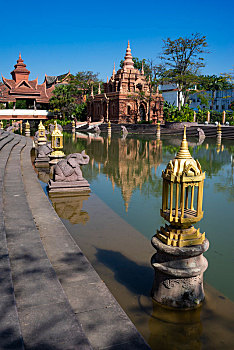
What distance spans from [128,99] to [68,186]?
41051mm

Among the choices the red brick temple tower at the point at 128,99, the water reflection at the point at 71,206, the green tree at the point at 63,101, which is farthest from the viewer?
the green tree at the point at 63,101

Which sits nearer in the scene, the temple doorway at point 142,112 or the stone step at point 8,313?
the stone step at point 8,313

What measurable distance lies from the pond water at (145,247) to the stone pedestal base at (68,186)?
39 centimetres

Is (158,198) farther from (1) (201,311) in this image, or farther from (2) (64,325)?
(2) (64,325)

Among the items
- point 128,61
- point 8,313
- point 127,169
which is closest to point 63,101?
point 128,61

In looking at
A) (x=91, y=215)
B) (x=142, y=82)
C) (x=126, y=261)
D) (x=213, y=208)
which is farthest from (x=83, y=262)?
(x=142, y=82)

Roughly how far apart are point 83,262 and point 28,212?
233cm

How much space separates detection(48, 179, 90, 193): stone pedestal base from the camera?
364 inches

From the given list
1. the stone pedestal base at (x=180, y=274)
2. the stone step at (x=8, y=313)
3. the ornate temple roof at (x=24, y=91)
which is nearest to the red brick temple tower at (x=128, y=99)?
Result: the ornate temple roof at (x=24, y=91)

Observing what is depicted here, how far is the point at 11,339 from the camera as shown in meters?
2.67

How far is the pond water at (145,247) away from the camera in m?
3.51

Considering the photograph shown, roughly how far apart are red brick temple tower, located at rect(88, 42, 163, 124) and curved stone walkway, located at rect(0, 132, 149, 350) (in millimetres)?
43644

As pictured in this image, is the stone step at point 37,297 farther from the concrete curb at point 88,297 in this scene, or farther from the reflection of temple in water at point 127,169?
the reflection of temple in water at point 127,169

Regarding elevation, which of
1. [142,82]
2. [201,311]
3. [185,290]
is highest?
[142,82]
